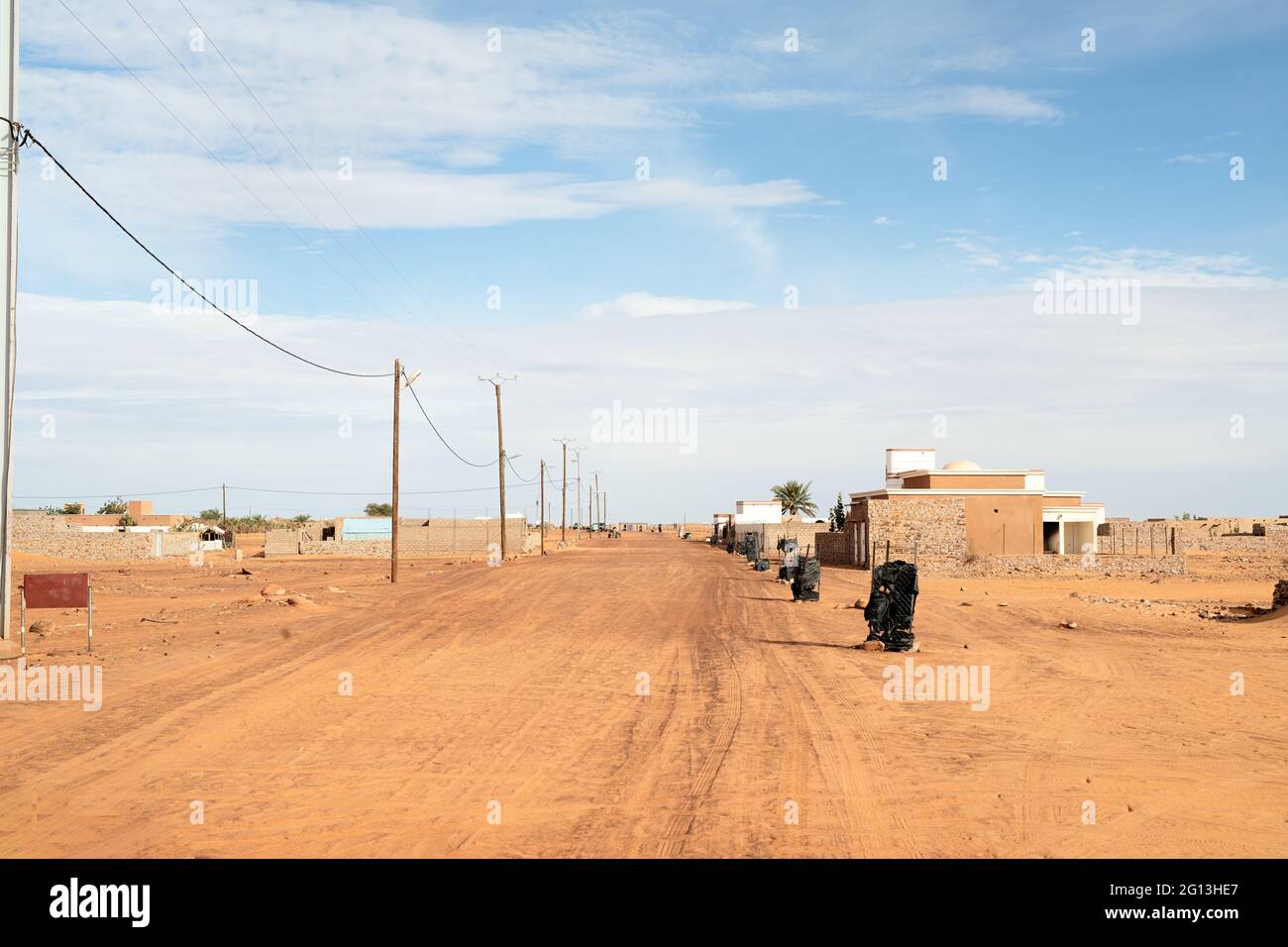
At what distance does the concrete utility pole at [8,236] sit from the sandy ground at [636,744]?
214 cm

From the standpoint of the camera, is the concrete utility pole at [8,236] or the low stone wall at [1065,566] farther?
the low stone wall at [1065,566]

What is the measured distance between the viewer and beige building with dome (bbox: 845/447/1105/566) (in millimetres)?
47812

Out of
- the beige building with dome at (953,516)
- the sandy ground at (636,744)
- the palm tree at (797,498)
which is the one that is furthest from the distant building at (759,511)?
the sandy ground at (636,744)

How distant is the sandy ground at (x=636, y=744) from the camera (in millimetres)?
7816

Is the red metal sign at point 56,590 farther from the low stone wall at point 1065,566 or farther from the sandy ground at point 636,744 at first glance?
the low stone wall at point 1065,566

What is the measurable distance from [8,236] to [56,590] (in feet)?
21.6

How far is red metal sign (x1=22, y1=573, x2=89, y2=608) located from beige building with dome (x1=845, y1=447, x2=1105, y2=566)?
122 feet

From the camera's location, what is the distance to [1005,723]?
12.1m

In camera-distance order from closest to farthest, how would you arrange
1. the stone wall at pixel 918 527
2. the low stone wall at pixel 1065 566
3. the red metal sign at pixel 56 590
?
the red metal sign at pixel 56 590, the low stone wall at pixel 1065 566, the stone wall at pixel 918 527

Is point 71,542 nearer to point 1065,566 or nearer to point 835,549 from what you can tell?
point 835,549
